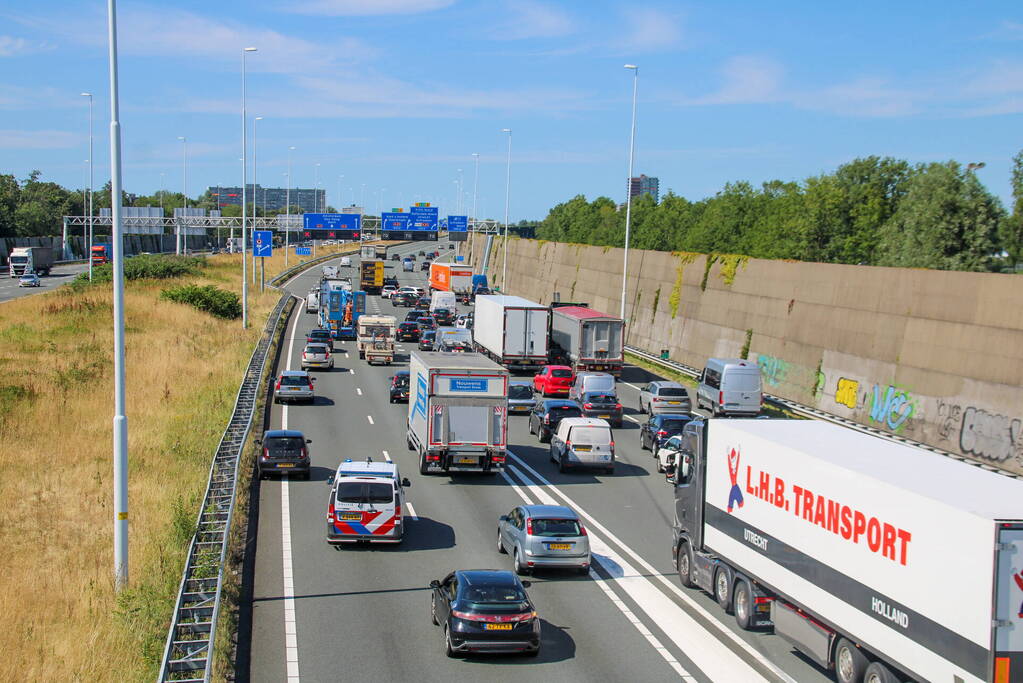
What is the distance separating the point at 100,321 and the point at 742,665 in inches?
2119

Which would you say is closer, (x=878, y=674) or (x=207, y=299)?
(x=878, y=674)

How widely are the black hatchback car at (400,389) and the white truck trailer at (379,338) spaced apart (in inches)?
492

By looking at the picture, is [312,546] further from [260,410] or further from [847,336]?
[847,336]

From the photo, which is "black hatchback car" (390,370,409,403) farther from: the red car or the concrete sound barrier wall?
the concrete sound barrier wall

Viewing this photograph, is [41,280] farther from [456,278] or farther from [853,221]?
[853,221]

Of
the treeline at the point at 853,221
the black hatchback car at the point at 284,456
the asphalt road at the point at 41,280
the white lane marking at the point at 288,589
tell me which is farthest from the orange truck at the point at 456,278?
the white lane marking at the point at 288,589

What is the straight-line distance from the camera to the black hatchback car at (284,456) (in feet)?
104

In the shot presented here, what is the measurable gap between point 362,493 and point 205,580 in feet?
20.9

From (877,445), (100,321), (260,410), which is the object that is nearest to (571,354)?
(260,410)

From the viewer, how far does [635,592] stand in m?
21.8

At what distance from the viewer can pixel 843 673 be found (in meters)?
15.5

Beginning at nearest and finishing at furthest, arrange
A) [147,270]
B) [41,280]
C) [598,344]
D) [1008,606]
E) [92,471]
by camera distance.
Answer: [1008,606], [92,471], [598,344], [147,270], [41,280]

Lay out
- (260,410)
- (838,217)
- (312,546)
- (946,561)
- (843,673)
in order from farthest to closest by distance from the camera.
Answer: (838,217) → (260,410) → (312,546) → (843,673) → (946,561)

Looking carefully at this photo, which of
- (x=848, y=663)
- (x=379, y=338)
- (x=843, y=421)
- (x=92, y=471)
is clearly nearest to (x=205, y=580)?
(x=848, y=663)
